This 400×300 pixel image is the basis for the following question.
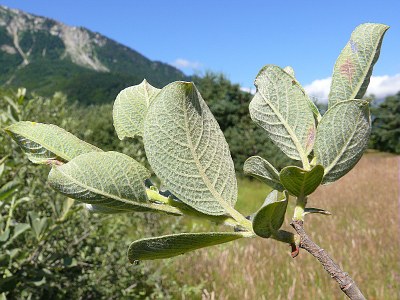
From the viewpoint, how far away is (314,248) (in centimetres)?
35

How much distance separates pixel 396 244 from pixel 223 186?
16.6 ft

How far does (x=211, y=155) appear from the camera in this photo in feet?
1.24

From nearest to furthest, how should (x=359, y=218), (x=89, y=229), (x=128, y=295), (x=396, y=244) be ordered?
(x=89, y=229)
(x=128, y=295)
(x=396, y=244)
(x=359, y=218)

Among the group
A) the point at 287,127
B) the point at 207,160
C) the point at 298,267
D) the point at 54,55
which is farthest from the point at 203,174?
the point at 54,55

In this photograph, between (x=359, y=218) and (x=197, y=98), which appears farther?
(x=359, y=218)

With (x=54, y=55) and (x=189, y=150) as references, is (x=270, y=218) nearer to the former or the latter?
(x=189, y=150)

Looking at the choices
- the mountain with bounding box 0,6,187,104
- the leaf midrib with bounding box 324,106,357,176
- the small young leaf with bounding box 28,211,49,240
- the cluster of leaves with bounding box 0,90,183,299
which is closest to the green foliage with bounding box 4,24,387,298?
the leaf midrib with bounding box 324,106,357,176

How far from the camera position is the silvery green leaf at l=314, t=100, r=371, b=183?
37 cm

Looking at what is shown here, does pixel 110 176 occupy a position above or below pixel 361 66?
below

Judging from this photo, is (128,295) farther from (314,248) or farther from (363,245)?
(314,248)

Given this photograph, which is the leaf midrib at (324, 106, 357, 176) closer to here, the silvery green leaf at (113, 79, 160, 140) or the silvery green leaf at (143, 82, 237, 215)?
the silvery green leaf at (143, 82, 237, 215)

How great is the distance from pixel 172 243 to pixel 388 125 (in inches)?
1179

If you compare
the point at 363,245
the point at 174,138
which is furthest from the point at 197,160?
the point at 363,245

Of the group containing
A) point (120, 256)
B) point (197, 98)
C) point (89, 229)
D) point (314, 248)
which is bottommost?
point (120, 256)
